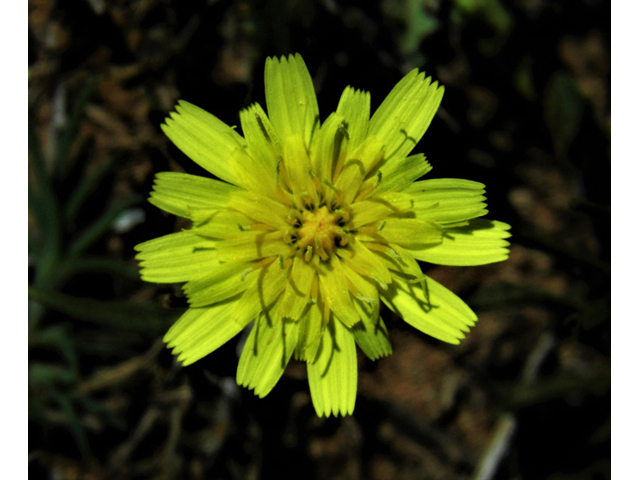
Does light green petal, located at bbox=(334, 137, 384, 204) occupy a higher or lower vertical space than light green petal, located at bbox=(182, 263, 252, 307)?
higher

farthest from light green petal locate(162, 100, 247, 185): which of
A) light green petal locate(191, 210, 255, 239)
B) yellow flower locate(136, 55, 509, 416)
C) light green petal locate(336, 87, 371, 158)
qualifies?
light green petal locate(336, 87, 371, 158)

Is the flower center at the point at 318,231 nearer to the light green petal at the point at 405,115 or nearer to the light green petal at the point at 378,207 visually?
the light green petal at the point at 378,207

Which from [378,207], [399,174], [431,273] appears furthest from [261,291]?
[431,273]

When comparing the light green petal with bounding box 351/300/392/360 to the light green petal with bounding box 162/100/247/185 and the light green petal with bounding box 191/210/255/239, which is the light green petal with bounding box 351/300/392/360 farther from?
the light green petal with bounding box 162/100/247/185

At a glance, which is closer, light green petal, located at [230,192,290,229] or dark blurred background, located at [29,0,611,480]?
light green petal, located at [230,192,290,229]

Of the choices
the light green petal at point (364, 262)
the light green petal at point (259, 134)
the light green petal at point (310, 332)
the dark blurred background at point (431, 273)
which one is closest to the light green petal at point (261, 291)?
the light green petal at point (310, 332)

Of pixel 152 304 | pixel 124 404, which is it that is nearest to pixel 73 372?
pixel 124 404

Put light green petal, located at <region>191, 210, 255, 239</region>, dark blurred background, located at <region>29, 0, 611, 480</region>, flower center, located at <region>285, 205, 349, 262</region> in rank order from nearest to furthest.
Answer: light green petal, located at <region>191, 210, 255, 239</region>
flower center, located at <region>285, 205, 349, 262</region>
dark blurred background, located at <region>29, 0, 611, 480</region>
